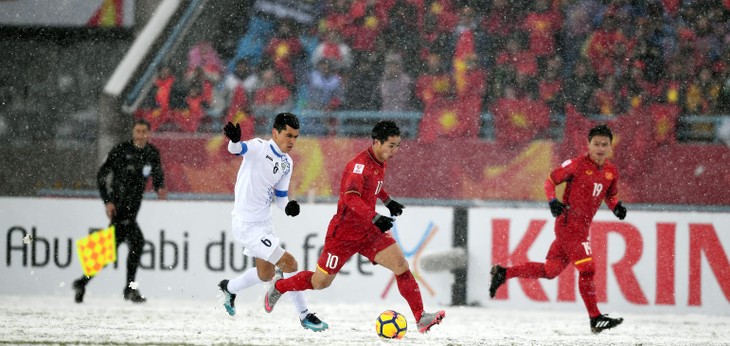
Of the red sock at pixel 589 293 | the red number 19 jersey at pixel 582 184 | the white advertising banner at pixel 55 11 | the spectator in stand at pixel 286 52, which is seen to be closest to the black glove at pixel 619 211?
the red number 19 jersey at pixel 582 184

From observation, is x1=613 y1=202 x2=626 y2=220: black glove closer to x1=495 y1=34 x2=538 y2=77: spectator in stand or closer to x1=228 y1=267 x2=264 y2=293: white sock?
x1=228 y1=267 x2=264 y2=293: white sock

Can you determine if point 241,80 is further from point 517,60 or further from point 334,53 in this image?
point 517,60

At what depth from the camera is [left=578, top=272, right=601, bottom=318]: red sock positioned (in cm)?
772

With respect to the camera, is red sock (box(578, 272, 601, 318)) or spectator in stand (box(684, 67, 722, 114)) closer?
red sock (box(578, 272, 601, 318))

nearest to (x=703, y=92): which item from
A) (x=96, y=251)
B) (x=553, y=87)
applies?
(x=553, y=87)

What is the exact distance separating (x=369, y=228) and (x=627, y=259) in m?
3.58

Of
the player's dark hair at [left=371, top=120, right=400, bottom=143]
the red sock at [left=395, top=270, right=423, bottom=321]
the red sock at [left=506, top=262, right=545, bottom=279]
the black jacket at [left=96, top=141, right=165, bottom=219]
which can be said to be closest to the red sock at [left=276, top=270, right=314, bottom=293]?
the red sock at [left=395, top=270, right=423, bottom=321]

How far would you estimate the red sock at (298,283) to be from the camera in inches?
288

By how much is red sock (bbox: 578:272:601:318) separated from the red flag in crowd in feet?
9.53

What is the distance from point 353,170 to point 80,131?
17.5ft

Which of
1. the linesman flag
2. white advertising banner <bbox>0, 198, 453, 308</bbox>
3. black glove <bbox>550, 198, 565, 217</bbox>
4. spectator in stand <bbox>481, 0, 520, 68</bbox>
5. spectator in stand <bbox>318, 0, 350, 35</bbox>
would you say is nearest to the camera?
black glove <bbox>550, 198, 565, 217</bbox>

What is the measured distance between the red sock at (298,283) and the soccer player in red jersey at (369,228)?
83 mm

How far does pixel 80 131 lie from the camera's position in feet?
37.3

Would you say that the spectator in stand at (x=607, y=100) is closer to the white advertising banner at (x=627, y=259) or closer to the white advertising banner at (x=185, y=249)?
the white advertising banner at (x=627, y=259)
